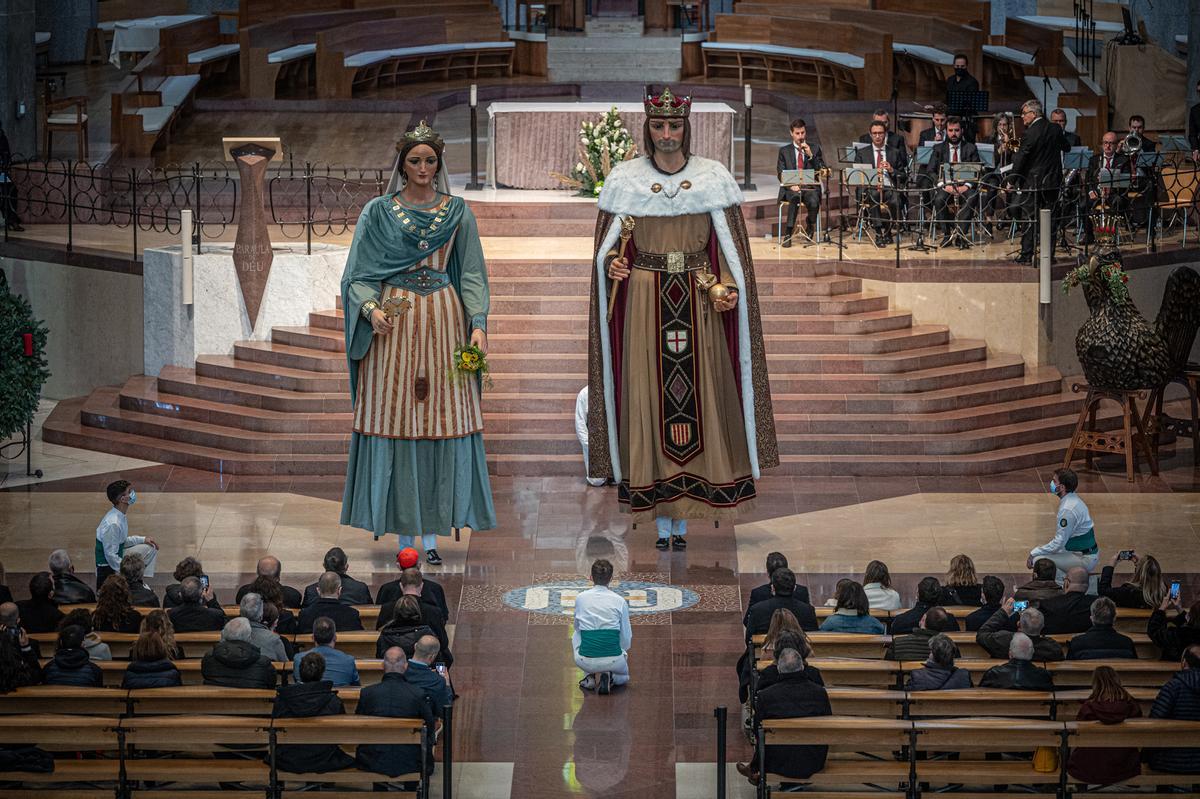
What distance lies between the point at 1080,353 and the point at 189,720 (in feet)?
26.4

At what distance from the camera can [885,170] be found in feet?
58.5

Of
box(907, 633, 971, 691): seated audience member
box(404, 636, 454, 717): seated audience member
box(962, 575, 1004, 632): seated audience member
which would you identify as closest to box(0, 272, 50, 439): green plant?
box(404, 636, 454, 717): seated audience member

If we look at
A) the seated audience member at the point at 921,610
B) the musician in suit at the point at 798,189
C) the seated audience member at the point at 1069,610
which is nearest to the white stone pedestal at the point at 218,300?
the musician in suit at the point at 798,189

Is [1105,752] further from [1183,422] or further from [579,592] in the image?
[1183,422]

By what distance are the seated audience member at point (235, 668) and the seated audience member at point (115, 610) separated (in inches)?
42.1

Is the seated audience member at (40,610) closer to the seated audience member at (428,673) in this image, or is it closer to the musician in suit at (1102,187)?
the seated audience member at (428,673)

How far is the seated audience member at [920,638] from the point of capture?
31.4ft

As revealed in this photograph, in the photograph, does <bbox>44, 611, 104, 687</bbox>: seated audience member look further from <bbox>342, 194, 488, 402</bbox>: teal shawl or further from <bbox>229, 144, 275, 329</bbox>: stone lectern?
<bbox>229, 144, 275, 329</bbox>: stone lectern

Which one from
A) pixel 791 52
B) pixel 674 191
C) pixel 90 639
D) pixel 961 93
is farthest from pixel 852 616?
pixel 791 52

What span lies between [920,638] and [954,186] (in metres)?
8.72

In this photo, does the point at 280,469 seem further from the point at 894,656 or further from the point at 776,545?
the point at 894,656

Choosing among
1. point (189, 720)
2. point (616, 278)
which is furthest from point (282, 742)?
point (616, 278)

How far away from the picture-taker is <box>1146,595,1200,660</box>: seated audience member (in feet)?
31.5

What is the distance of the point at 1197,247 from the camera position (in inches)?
688
